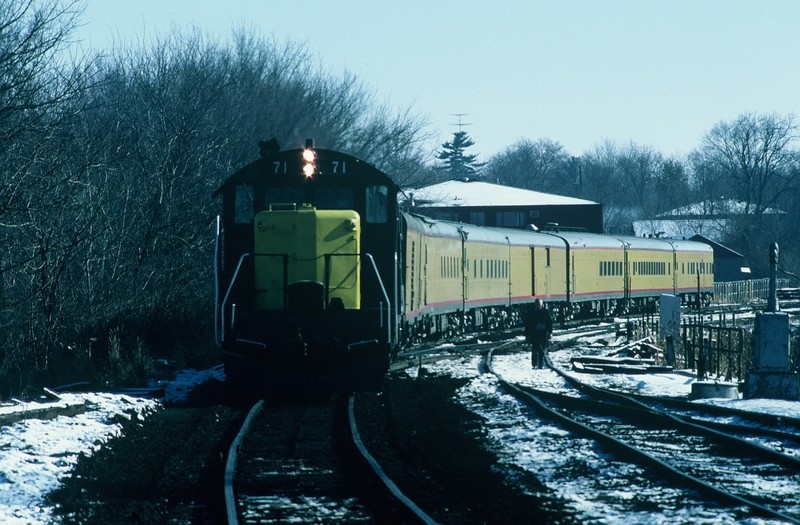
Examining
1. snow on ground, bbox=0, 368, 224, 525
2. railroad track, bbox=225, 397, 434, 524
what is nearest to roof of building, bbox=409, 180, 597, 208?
snow on ground, bbox=0, 368, 224, 525

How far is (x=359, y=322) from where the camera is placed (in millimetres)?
15594

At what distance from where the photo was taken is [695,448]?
1225cm

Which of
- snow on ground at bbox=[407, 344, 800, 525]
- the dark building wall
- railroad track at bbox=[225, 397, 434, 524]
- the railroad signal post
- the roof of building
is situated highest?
the roof of building

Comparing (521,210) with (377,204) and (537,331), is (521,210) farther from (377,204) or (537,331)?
(377,204)

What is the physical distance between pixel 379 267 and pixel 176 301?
1380cm

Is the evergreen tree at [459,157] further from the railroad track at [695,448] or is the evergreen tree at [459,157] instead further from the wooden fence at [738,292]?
the railroad track at [695,448]

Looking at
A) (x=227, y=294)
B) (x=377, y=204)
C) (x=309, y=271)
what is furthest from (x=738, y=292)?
(x=227, y=294)

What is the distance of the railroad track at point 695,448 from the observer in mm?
9422

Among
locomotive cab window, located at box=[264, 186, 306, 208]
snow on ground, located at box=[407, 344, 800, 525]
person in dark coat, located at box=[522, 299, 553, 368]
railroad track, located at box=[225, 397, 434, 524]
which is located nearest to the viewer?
railroad track, located at box=[225, 397, 434, 524]

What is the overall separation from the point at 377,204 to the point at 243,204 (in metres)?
1.97

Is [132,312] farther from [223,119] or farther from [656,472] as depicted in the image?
[656,472]

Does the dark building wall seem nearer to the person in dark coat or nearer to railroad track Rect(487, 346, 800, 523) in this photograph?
the person in dark coat

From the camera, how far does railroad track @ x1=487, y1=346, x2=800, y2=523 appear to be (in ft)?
30.9

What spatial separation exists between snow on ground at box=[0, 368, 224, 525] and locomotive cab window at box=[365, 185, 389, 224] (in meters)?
3.95
